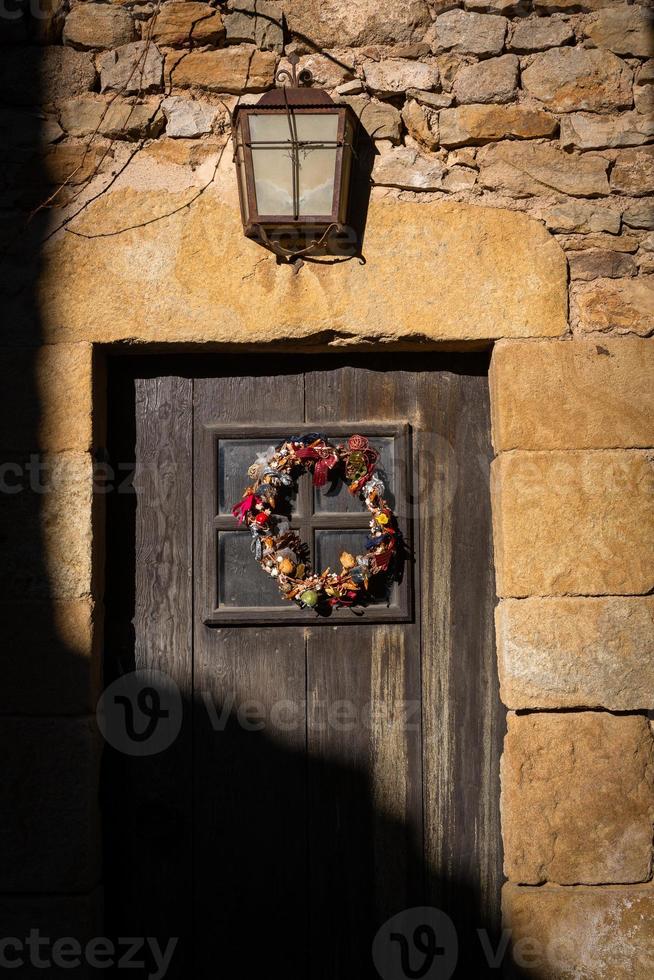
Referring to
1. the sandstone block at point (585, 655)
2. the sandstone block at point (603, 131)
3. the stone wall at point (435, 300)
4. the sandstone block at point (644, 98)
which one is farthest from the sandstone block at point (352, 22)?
the sandstone block at point (585, 655)

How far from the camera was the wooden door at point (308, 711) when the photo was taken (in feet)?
8.25

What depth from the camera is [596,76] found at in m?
2.48

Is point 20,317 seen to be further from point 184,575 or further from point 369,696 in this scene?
point 369,696

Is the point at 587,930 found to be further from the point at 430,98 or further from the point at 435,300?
the point at 430,98

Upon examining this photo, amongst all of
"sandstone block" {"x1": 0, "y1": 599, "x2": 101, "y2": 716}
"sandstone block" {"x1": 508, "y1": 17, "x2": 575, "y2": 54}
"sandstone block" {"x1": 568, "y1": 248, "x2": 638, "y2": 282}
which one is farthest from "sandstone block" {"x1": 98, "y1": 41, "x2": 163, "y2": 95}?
"sandstone block" {"x1": 0, "y1": 599, "x2": 101, "y2": 716}

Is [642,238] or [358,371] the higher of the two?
[642,238]

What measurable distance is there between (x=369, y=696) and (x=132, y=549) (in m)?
0.80

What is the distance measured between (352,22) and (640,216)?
0.97m

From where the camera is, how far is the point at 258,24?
2488 millimetres

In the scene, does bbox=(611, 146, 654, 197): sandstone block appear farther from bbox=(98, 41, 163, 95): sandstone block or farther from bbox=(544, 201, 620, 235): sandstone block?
bbox=(98, 41, 163, 95): sandstone block

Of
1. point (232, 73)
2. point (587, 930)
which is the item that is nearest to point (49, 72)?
point (232, 73)

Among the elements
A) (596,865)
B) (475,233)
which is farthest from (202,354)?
(596,865)

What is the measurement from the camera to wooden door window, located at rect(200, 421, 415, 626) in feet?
8.31

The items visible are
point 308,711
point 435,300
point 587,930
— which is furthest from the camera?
point 308,711
